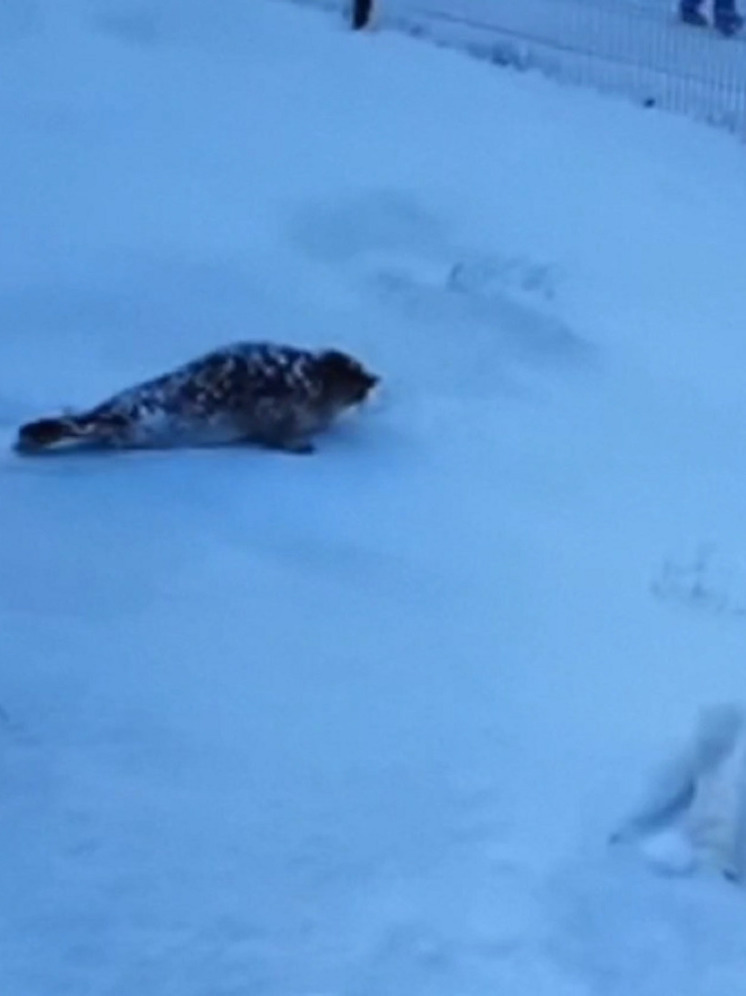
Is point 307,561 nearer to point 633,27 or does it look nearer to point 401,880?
point 401,880

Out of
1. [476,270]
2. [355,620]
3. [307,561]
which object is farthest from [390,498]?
[476,270]

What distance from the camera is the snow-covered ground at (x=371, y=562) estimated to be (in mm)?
2557

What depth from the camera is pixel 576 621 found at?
3.62 m

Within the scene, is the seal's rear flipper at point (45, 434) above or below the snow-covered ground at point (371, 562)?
below

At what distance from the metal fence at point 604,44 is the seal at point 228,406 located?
413 centimetres

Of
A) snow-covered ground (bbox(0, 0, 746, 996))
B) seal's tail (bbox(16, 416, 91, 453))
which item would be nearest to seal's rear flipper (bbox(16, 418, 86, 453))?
seal's tail (bbox(16, 416, 91, 453))

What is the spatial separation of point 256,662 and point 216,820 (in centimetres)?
55

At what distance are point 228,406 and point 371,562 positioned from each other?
2.44 ft

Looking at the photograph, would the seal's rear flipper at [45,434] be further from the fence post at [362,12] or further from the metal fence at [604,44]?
the fence post at [362,12]

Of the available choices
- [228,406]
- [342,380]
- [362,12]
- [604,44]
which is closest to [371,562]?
[228,406]

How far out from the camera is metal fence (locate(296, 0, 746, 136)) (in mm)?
8922

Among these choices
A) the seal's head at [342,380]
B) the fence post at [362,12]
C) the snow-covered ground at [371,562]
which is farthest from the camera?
the fence post at [362,12]

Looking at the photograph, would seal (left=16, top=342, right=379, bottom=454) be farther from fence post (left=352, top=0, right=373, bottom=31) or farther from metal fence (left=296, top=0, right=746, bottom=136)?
fence post (left=352, top=0, right=373, bottom=31)

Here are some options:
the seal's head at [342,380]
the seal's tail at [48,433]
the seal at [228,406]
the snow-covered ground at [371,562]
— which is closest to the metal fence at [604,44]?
the snow-covered ground at [371,562]
